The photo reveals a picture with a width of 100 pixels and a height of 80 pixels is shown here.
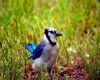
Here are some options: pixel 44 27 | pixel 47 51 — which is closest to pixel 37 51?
pixel 47 51

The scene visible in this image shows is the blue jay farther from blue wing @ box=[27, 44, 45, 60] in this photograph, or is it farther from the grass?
the grass

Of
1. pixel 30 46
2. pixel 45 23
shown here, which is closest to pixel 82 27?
pixel 45 23

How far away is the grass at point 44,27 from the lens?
5.25 metres

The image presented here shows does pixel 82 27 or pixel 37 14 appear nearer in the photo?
pixel 82 27

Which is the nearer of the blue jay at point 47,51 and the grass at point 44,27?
the blue jay at point 47,51

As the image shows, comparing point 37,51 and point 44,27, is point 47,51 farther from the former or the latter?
point 44,27

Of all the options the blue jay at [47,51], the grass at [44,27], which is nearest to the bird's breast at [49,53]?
the blue jay at [47,51]

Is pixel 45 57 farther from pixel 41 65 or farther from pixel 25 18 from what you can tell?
pixel 25 18

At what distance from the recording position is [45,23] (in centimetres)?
696

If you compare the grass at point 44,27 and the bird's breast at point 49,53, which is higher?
the grass at point 44,27

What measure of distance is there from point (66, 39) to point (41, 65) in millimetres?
1439

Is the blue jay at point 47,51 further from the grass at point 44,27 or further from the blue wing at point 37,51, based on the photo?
the grass at point 44,27

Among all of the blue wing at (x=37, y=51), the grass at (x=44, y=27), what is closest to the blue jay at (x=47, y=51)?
the blue wing at (x=37, y=51)

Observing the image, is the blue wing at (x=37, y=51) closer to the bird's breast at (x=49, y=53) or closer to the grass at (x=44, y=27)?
the bird's breast at (x=49, y=53)
